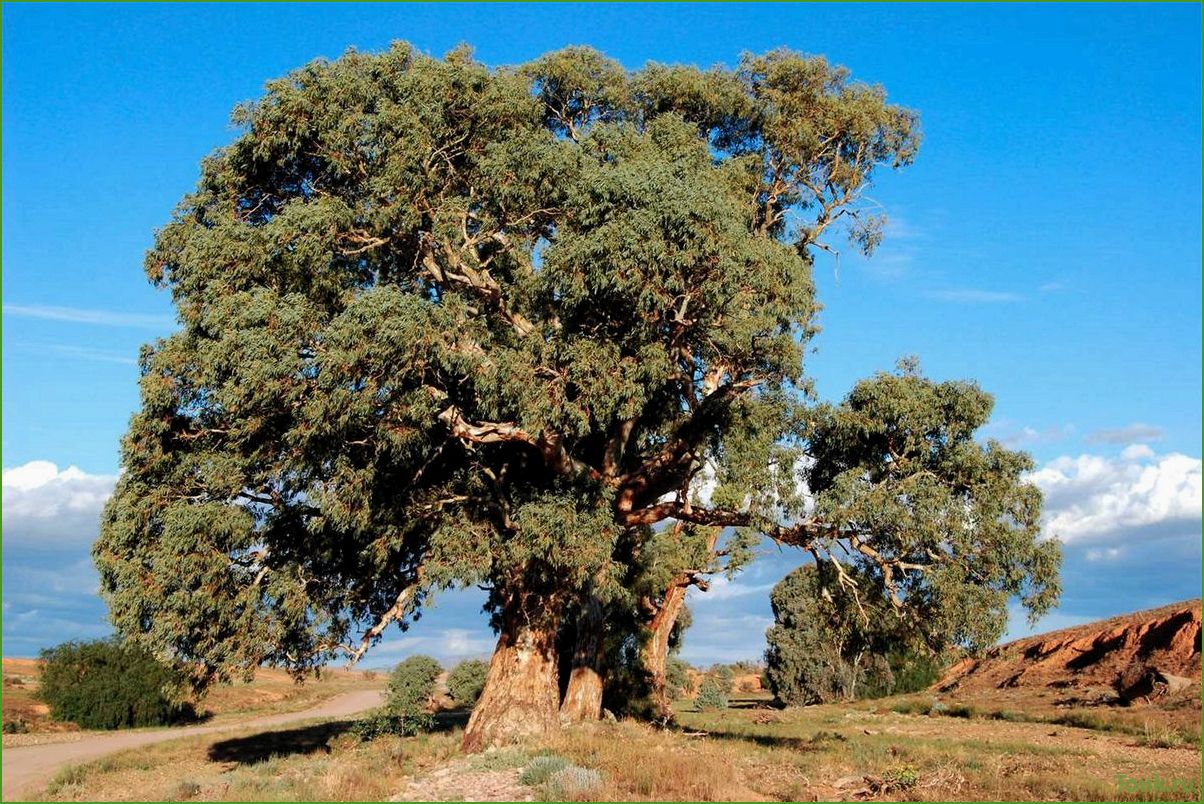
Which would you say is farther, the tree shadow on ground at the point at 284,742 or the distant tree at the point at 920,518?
the tree shadow on ground at the point at 284,742

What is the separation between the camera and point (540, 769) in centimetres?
1658

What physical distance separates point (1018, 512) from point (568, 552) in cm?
922

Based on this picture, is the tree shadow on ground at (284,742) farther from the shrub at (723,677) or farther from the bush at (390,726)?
A: the shrub at (723,677)

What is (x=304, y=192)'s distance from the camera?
2294cm

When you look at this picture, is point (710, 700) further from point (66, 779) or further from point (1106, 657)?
point (66, 779)

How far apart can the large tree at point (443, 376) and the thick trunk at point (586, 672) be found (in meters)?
1.09

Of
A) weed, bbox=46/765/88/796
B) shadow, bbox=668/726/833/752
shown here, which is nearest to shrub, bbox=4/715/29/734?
weed, bbox=46/765/88/796

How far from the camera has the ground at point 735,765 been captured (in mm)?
15812

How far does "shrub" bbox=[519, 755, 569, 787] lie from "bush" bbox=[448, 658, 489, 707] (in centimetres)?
3034

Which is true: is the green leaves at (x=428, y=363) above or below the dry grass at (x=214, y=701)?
above

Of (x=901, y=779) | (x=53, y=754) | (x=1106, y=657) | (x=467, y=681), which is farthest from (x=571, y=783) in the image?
(x=467, y=681)

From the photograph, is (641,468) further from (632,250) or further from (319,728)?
(319,728)

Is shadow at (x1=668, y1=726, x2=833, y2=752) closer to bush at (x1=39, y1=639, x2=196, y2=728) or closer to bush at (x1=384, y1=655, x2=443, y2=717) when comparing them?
bush at (x1=384, y1=655, x2=443, y2=717)

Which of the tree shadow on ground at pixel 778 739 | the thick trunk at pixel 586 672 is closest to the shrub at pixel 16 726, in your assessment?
the thick trunk at pixel 586 672
